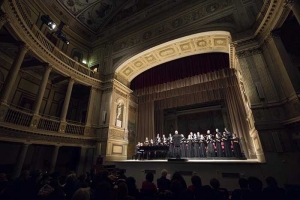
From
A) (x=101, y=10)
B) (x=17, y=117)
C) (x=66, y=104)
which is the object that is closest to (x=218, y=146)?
(x=66, y=104)

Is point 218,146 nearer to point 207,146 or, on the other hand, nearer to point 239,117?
point 207,146

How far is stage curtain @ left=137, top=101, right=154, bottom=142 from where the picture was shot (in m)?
12.4

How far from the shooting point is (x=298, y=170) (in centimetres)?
453

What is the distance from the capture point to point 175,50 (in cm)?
995

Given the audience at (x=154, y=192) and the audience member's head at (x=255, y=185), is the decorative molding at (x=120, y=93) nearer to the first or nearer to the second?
the audience at (x=154, y=192)

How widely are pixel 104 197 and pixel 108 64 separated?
987 centimetres

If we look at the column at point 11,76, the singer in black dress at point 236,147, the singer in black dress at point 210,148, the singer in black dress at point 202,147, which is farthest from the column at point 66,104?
the singer in black dress at point 236,147

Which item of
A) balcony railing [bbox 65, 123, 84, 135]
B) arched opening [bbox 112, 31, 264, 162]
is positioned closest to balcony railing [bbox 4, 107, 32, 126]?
balcony railing [bbox 65, 123, 84, 135]

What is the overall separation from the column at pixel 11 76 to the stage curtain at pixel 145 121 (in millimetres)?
8736

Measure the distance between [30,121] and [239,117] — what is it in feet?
36.1

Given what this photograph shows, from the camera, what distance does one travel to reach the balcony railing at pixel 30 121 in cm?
555

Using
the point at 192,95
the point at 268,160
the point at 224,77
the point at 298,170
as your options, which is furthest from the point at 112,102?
the point at 298,170

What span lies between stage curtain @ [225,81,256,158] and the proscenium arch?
290cm

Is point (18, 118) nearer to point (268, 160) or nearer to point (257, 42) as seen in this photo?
point (268, 160)
